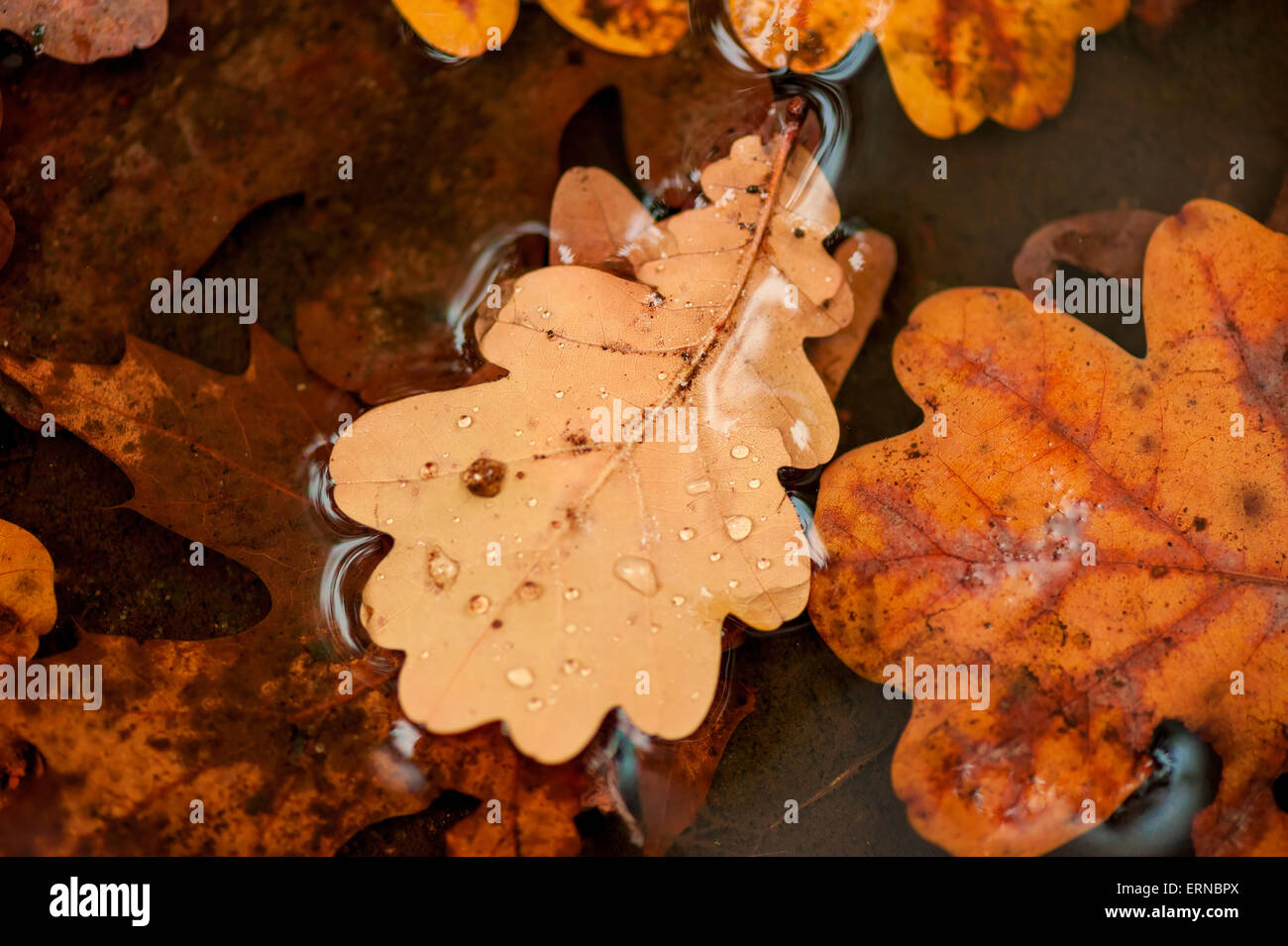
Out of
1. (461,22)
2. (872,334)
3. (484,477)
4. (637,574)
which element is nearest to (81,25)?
(461,22)

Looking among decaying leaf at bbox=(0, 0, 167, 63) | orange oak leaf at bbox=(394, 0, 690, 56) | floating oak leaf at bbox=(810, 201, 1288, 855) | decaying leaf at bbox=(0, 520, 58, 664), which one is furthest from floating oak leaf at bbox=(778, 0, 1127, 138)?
decaying leaf at bbox=(0, 520, 58, 664)

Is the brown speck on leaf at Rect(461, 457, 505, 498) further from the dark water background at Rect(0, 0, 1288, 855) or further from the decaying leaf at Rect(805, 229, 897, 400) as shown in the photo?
the decaying leaf at Rect(805, 229, 897, 400)

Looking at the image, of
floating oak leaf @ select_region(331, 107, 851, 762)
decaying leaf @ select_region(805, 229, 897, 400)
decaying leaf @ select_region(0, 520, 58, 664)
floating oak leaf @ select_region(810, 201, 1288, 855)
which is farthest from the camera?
decaying leaf @ select_region(805, 229, 897, 400)

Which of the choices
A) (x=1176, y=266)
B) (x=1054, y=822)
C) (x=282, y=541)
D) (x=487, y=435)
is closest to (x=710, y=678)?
(x=487, y=435)

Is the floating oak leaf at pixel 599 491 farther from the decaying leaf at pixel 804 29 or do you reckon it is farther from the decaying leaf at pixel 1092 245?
the decaying leaf at pixel 1092 245

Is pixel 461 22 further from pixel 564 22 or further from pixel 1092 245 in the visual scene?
pixel 1092 245

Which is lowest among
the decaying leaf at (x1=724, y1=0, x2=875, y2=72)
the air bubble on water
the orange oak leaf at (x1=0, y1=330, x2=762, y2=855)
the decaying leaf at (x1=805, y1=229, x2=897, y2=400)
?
the orange oak leaf at (x1=0, y1=330, x2=762, y2=855)

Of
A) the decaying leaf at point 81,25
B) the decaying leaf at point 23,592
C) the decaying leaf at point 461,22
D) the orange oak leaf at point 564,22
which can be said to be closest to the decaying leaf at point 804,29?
the orange oak leaf at point 564,22

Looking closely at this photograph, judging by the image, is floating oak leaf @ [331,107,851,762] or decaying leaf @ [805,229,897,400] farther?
decaying leaf @ [805,229,897,400]
